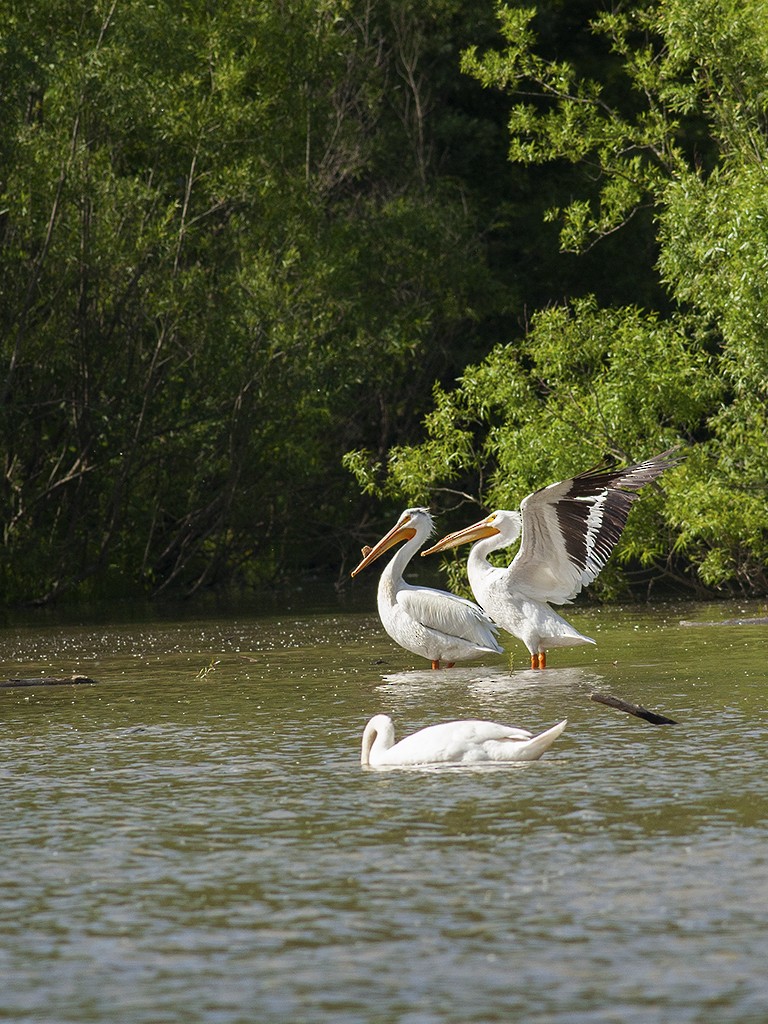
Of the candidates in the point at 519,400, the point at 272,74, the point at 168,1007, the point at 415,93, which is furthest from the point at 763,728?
the point at 415,93

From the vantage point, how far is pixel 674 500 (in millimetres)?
17109

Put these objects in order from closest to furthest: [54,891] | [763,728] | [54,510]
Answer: [54,891]
[763,728]
[54,510]

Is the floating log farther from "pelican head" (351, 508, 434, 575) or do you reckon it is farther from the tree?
"pelican head" (351, 508, 434, 575)

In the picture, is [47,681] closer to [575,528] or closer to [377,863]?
[575,528]

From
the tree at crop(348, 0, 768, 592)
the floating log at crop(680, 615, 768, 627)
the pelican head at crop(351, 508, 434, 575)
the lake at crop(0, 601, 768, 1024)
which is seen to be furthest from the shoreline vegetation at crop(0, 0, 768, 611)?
the lake at crop(0, 601, 768, 1024)

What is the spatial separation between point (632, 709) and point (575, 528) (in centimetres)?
466

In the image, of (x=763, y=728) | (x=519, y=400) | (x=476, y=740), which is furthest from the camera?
(x=519, y=400)

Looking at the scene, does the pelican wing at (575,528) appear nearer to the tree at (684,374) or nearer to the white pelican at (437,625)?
the white pelican at (437,625)

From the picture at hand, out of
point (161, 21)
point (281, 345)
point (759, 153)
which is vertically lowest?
Answer: point (281, 345)

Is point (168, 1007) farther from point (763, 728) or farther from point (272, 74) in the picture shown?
point (272, 74)

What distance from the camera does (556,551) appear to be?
12234 millimetres

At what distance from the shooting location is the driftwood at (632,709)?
749 cm

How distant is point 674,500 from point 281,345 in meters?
6.63

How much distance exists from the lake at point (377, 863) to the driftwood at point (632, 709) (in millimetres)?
79
